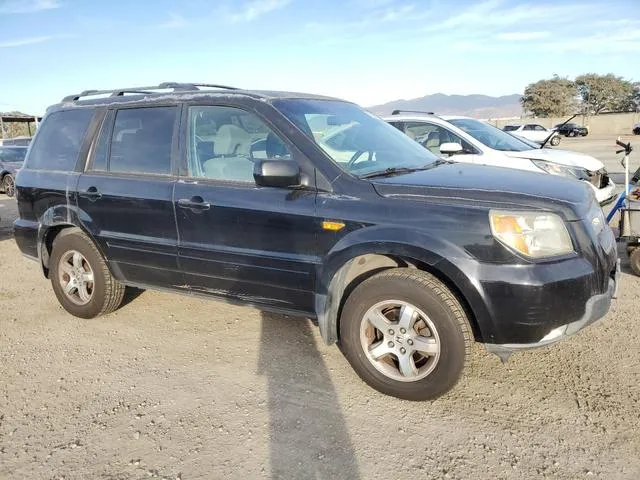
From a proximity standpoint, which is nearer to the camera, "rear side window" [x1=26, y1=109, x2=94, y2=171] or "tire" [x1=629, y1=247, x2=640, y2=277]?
"rear side window" [x1=26, y1=109, x2=94, y2=171]

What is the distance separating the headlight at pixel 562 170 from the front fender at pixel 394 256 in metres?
4.87

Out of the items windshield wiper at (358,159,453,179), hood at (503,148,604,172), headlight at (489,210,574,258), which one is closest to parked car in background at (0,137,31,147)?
hood at (503,148,604,172)

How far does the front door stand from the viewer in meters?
3.33

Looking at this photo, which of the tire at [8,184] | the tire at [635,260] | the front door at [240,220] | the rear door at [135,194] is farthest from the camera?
the tire at [8,184]

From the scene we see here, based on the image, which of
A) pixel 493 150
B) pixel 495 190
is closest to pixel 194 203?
pixel 495 190

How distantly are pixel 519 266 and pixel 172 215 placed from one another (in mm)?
2417

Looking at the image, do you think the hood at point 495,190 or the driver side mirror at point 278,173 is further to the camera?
the driver side mirror at point 278,173

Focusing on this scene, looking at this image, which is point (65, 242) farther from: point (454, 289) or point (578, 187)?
point (578, 187)

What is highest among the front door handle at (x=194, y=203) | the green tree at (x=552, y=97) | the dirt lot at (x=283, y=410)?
the green tree at (x=552, y=97)

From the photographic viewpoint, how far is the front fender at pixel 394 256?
284cm

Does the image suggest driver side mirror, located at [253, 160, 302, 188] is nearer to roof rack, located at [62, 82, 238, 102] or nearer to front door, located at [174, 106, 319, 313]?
front door, located at [174, 106, 319, 313]

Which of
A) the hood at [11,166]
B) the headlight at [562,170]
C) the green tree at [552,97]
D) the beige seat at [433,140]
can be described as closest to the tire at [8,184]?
the hood at [11,166]

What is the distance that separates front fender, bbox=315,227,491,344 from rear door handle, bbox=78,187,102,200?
6.84 feet

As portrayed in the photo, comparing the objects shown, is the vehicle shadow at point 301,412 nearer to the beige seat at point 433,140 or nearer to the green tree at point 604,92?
the beige seat at point 433,140
